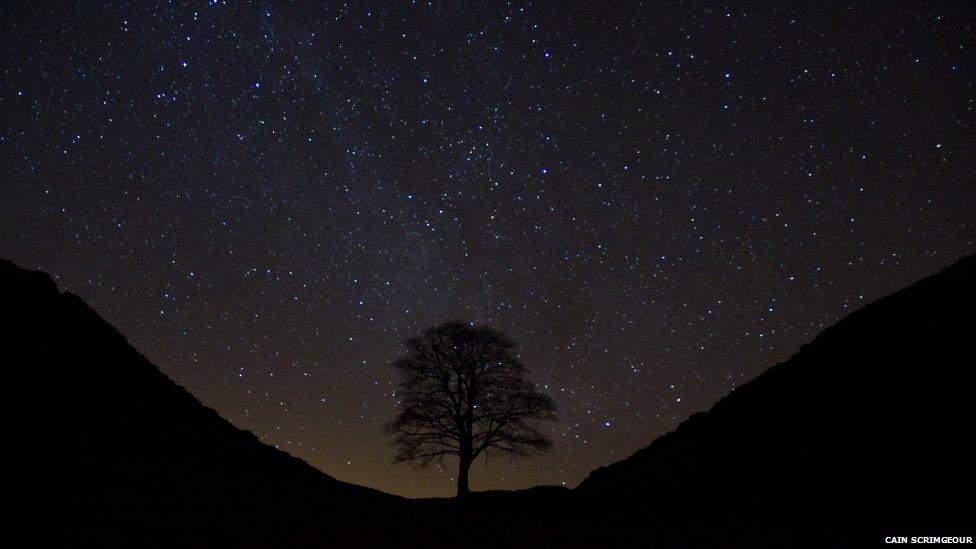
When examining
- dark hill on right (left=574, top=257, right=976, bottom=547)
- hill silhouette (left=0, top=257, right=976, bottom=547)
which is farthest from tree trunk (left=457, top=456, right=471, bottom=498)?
dark hill on right (left=574, top=257, right=976, bottom=547)

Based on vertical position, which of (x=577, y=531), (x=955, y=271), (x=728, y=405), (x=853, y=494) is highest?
(x=955, y=271)

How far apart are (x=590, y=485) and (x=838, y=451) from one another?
830 cm

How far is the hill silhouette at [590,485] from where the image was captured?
8.23m

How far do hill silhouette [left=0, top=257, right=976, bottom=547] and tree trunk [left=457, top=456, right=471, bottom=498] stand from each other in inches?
98.5

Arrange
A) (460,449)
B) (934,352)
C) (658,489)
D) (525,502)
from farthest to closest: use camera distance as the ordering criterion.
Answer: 1. (460,449)
2. (525,502)
3. (658,489)
4. (934,352)

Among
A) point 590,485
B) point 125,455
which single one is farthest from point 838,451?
point 125,455

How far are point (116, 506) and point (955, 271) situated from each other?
20304 millimetres

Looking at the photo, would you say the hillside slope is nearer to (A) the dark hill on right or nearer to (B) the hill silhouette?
(B) the hill silhouette

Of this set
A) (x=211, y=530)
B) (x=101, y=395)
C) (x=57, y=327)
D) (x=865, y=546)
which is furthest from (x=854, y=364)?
(x=57, y=327)

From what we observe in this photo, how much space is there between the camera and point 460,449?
810 inches

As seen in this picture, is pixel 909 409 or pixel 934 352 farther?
pixel 934 352

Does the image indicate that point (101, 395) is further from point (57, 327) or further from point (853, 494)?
point (853, 494)

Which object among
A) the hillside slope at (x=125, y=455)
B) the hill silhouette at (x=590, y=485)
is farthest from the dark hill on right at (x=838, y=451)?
the hillside slope at (x=125, y=455)

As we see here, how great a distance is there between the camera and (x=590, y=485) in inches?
689
